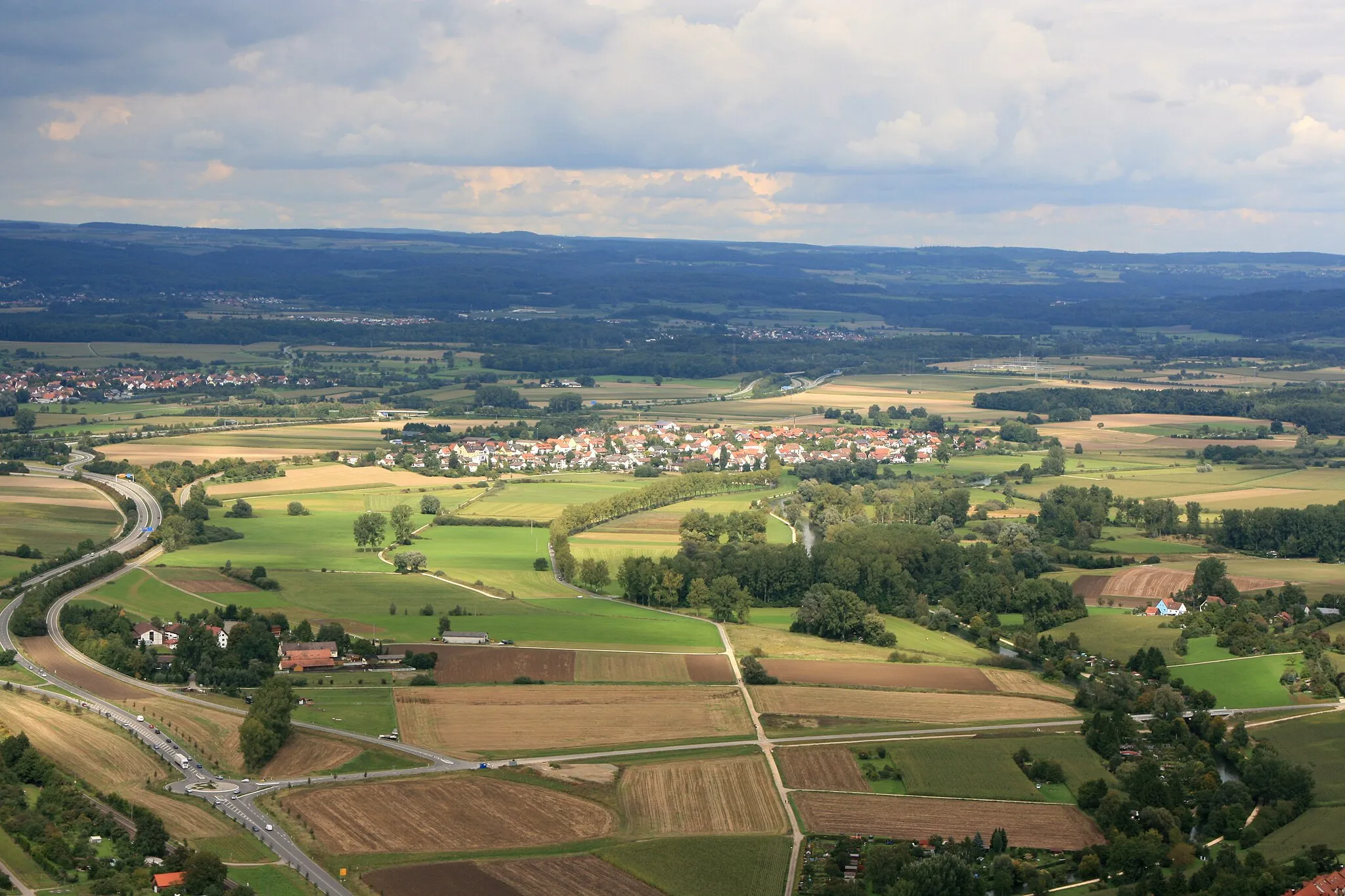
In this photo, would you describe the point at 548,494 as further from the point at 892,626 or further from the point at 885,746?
the point at 885,746

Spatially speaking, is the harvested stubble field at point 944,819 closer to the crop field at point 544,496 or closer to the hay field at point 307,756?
the hay field at point 307,756

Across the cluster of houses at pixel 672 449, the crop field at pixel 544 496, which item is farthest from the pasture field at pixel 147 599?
the cluster of houses at pixel 672 449

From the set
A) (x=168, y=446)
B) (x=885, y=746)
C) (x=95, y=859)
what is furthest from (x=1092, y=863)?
(x=168, y=446)

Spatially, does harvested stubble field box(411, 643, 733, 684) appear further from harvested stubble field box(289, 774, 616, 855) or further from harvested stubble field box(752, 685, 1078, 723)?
harvested stubble field box(289, 774, 616, 855)

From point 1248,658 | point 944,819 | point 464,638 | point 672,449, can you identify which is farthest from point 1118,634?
point 672,449

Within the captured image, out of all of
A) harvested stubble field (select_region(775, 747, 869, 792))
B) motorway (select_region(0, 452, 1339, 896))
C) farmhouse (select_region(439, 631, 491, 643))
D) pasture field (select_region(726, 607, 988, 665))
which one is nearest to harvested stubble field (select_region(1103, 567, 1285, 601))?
pasture field (select_region(726, 607, 988, 665))
